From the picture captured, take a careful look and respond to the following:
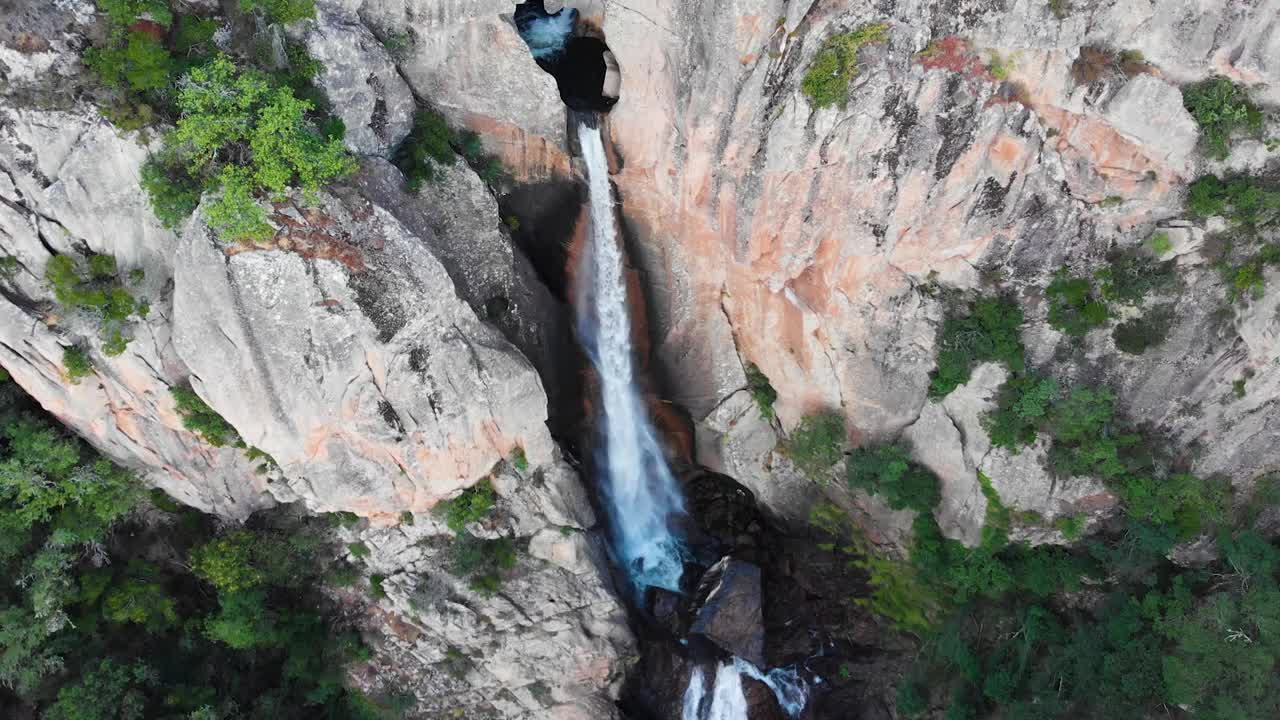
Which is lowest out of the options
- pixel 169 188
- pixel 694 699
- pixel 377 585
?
pixel 694 699

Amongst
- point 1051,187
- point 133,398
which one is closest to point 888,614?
point 1051,187

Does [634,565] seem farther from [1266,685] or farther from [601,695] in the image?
[1266,685]

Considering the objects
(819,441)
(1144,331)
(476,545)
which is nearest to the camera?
(1144,331)

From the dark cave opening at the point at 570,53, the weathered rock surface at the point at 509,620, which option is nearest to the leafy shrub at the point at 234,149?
the dark cave opening at the point at 570,53

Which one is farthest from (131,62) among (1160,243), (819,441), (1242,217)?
(1242,217)

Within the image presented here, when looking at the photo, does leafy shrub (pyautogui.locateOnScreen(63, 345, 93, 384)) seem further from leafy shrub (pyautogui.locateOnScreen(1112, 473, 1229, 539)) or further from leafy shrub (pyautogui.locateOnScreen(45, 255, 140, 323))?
leafy shrub (pyautogui.locateOnScreen(1112, 473, 1229, 539))

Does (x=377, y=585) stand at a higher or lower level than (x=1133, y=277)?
lower

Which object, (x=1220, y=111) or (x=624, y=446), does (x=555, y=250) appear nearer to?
(x=624, y=446)
